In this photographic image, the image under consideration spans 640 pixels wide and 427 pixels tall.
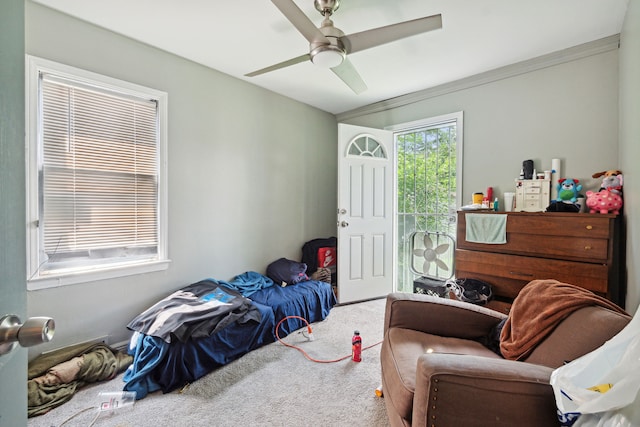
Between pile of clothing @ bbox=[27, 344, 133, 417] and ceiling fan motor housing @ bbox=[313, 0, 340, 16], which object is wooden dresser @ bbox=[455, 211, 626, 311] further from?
pile of clothing @ bbox=[27, 344, 133, 417]

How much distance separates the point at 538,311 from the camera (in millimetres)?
1271

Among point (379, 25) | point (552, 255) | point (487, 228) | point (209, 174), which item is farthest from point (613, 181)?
point (209, 174)

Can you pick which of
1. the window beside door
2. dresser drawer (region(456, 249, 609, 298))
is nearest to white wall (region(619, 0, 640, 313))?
dresser drawer (region(456, 249, 609, 298))

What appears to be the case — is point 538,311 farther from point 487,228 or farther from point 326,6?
point 326,6

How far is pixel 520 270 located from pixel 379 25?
2.17 m

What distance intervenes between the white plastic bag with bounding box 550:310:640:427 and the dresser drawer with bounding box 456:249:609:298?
154 cm

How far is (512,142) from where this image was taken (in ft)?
8.63

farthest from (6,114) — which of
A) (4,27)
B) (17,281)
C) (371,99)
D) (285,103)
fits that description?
(371,99)

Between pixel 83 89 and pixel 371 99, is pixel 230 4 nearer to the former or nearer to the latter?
pixel 83 89

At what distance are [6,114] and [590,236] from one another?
2.84 meters

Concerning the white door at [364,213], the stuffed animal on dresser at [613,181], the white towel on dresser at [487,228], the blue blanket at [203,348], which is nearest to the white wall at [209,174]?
the blue blanket at [203,348]

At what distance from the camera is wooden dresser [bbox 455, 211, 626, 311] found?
1.90 meters

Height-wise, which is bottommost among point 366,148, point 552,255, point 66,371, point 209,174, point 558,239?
point 66,371

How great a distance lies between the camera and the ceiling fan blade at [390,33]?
1.49 metres
